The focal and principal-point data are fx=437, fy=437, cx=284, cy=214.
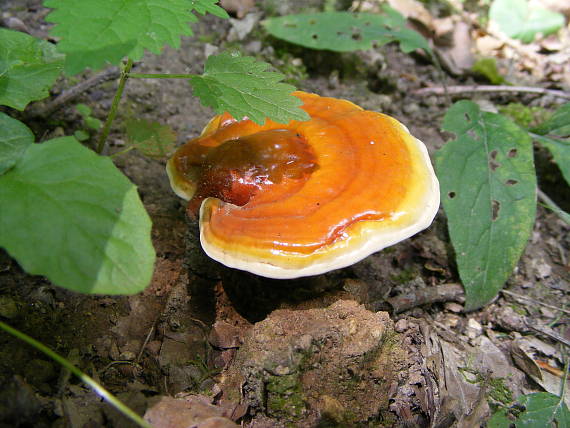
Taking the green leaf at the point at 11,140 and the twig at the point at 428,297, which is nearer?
the green leaf at the point at 11,140

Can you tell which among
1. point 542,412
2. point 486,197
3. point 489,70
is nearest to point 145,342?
point 542,412

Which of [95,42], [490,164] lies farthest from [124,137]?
[490,164]

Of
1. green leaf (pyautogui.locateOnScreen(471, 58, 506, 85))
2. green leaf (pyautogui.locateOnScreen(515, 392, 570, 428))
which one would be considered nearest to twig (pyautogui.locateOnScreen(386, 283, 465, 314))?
green leaf (pyautogui.locateOnScreen(515, 392, 570, 428))

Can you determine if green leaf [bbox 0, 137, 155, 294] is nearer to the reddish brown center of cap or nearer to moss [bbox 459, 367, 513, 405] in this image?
the reddish brown center of cap

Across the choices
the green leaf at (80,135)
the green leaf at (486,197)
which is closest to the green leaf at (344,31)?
the green leaf at (486,197)

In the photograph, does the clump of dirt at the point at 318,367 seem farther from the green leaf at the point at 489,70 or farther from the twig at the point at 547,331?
the green leaf at the point at 489,70
